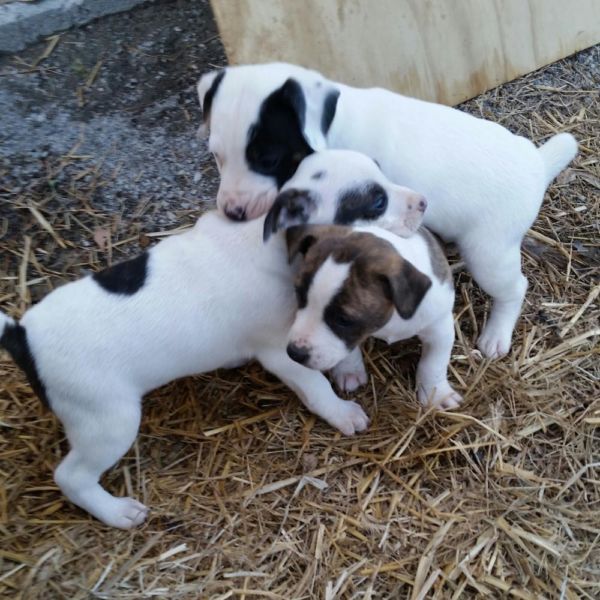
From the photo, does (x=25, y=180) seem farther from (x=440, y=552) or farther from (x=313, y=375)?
(x=440, y=552)

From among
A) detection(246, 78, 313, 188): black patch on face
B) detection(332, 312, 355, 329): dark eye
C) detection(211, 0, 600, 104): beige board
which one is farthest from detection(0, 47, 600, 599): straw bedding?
detection(211, 0, 600, 104): beige board

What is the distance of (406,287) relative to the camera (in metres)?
3.07

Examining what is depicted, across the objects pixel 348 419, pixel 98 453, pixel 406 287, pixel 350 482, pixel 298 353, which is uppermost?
pixel 406 287

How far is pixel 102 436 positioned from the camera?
3.34 metres

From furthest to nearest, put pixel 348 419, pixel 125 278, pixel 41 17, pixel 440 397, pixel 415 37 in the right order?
pixel 41 17
pixel 415 37
pixel 440 397
pixel 348 419
pixel 125 278

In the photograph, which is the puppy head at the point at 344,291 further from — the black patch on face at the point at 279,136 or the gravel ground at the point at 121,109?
the gravel ground at the point at 121,109

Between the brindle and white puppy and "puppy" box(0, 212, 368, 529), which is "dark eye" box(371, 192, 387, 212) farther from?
"puppy" box(0, 212, 368, 529)

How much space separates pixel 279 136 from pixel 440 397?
65.3 inches

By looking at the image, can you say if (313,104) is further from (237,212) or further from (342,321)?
(342,321)

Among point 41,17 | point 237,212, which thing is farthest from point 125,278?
point 41,17

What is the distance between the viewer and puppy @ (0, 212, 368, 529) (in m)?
3.21

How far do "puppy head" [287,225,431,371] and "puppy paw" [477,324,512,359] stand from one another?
4.15ft

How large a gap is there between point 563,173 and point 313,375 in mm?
2662

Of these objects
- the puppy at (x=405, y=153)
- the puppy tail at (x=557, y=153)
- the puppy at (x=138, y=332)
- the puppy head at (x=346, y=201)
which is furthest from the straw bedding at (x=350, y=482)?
the puppy head at (x=346, y=201)
